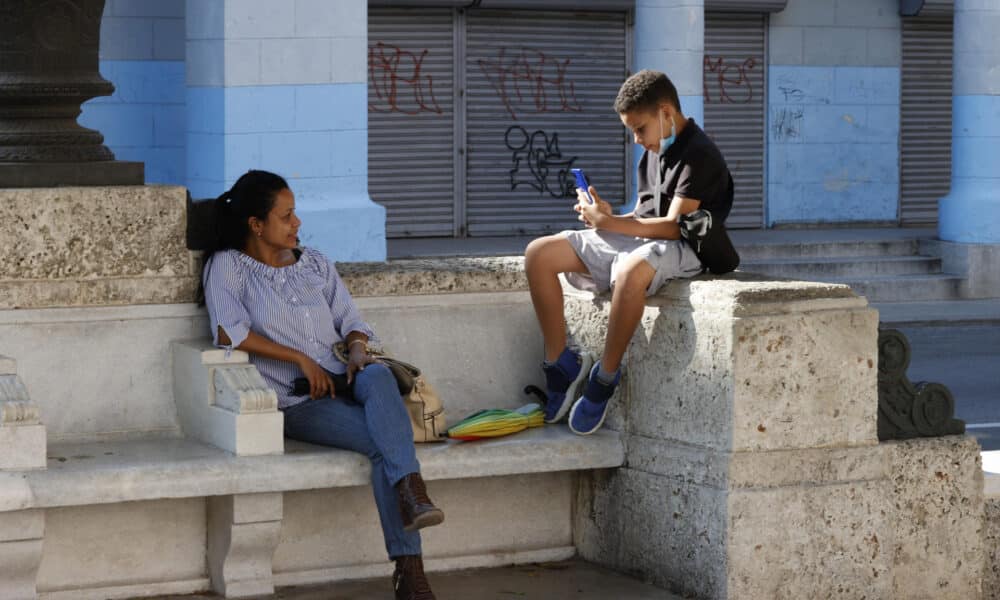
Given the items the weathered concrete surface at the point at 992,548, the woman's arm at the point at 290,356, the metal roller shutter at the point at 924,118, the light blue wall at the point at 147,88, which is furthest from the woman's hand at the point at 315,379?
the metal roller shutter at the point at 924,118

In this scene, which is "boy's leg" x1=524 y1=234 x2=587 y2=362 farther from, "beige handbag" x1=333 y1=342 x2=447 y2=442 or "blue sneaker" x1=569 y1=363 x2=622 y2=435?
"beige handbag" x1=333 y1=342 x2=447 y2=442

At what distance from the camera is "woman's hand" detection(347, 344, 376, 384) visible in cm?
560

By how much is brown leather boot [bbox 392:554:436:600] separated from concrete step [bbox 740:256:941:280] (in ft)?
38.0

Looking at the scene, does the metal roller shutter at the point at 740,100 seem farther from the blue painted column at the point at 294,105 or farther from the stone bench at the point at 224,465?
the stone bench at the point at 224,465

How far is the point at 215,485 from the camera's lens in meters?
5.19

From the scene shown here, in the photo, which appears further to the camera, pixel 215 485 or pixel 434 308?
pixel 434 308

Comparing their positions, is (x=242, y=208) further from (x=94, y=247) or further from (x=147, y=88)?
(x=147, y=88)

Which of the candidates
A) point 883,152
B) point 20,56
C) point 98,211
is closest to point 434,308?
point 98,211

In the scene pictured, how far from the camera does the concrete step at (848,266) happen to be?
1695cm

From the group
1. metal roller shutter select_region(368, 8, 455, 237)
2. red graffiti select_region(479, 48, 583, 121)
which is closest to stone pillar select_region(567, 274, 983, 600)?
metal roller shutter select_region(368, 8, 455, 237)

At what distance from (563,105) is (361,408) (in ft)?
46.8

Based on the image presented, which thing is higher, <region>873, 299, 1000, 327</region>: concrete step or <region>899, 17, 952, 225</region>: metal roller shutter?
<region>899, 17, 952, 225</region>: metal roller shutter

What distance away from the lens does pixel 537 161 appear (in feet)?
63.4

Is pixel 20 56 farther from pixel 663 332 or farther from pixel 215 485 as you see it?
pixel 663 332
